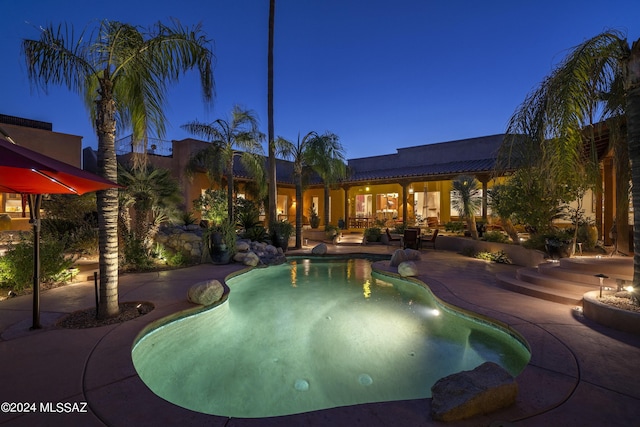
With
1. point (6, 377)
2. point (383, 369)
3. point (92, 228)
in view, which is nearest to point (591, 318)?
point (383, 369)

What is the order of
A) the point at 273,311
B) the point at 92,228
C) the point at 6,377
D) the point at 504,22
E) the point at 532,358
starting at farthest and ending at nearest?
the point at 504,22
the point at 92,228
the point at 273,311
the point at 532,358
the point at 6,377

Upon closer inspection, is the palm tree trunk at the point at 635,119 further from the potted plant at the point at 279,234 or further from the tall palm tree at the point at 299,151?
the potted plant at the point at 279,234

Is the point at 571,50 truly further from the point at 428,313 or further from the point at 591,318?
the point at 428,313

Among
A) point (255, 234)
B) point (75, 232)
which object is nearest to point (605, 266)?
point (255, 234)

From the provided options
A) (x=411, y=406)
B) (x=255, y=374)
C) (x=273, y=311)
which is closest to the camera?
(x=411, y=406)

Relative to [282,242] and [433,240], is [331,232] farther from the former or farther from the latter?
[433,240]

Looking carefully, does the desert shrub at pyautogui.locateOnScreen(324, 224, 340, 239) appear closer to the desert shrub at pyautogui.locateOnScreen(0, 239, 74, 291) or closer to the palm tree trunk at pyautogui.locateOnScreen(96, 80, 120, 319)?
the desert shrub at pyautogui.locateOnScreen(0, 239, 74, 291)

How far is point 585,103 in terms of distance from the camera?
4691 millimetres

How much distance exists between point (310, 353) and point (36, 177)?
14.5ft

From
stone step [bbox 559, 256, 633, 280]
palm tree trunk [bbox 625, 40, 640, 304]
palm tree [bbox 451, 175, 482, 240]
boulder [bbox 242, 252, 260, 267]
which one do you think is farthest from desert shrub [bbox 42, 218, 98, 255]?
palm tree [bbox 451, 175, 482, 240]

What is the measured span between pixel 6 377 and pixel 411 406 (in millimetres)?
4005

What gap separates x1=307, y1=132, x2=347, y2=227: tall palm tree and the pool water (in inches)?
305

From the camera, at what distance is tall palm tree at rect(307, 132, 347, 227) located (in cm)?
1348

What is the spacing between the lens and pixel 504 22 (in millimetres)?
16609
